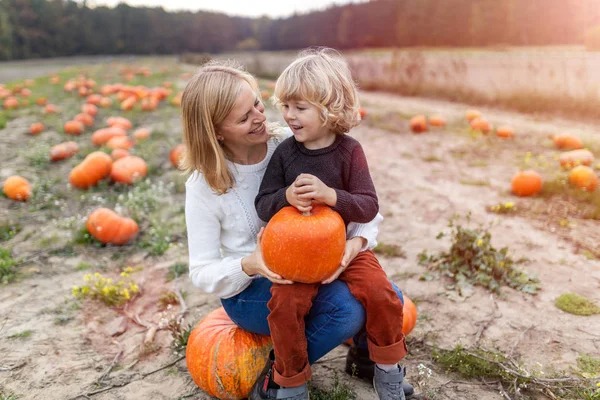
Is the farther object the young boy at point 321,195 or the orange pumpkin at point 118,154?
the orange pumpkin at point 118,154

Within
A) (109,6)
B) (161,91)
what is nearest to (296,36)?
(109,6)

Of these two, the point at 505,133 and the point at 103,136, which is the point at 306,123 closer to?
the point at 103,136

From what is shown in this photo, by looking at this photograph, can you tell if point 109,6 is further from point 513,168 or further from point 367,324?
point 367,324

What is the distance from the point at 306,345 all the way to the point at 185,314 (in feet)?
4.73

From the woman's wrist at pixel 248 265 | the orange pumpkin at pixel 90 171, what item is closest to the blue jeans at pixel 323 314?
the woman's wrist at pixel 248 265

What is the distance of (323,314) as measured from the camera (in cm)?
219

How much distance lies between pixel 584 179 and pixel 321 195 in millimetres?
3922

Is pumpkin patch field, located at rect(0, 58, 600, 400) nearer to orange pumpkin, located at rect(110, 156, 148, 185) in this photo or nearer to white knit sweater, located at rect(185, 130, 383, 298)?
orange pumpkin, located at rect(110, 156, 148, 185)

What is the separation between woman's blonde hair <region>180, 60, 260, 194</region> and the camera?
2254mm

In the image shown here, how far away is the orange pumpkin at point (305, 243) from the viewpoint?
205cm

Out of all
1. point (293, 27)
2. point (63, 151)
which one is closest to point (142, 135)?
point (63, 151)

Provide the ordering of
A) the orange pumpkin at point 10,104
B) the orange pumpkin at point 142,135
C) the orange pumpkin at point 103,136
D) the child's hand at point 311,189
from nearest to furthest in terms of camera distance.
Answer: the child's hand at point 311,189 → the orange pumpkin at point 103,136 → the orange pumpkin at point 142,135 → the orange pumpkin at point 10,104

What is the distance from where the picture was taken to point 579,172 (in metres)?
4.82

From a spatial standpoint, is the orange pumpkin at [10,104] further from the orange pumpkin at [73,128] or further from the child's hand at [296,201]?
the child's hand at [296,201]
